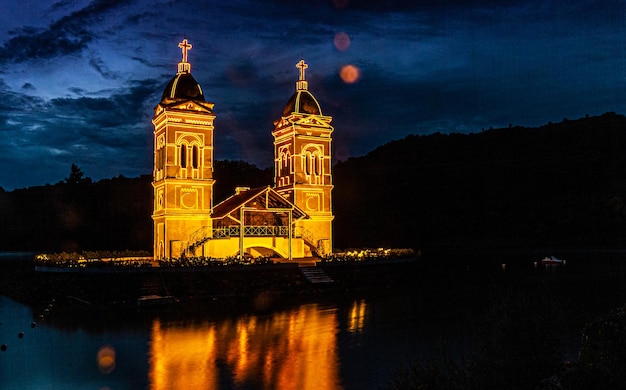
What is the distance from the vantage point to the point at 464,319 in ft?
82.9

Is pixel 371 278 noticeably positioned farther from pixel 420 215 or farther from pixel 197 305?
pixel 420 215

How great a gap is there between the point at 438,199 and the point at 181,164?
7315cm

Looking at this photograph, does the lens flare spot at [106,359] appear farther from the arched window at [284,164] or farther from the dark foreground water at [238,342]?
the arched window at [284,164]

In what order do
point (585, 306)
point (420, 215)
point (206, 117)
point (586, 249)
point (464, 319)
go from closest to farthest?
point (464, 319) → point (585, 306) → point (206, 117) → point (586, 249) → point (420, 215)

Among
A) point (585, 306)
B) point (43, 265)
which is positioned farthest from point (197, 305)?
point (585, 306)

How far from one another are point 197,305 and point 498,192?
285 feet

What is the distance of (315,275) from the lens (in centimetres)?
3666

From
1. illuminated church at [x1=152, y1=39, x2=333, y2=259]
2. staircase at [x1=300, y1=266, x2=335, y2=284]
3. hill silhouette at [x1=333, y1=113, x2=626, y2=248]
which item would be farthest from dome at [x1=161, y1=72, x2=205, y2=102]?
hill silhouette at [x1=333, y1=113, x2=626, y2=248]

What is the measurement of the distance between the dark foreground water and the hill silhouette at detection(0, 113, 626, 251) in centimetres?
5485

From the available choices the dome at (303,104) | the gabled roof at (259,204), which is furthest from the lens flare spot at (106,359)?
the dome at (303,104)

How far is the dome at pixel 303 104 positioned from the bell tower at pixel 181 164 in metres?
6.98

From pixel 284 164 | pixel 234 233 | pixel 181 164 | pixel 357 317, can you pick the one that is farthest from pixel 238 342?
pixel 284 164

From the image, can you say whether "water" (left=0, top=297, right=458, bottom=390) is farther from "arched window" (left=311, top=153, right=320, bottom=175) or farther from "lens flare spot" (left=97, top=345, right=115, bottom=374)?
"arched window" (left=311, top=153, right=320, bottom=175)

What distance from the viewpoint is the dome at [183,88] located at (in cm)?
4103
